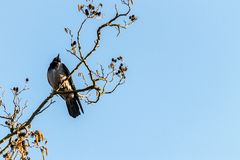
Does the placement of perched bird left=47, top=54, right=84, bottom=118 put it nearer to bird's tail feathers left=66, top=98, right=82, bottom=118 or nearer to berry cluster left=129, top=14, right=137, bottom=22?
bird's tail feathers left=66, top=98, right=82, bottom=118

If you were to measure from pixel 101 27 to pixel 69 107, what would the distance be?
3.92m

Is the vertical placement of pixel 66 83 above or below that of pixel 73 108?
above

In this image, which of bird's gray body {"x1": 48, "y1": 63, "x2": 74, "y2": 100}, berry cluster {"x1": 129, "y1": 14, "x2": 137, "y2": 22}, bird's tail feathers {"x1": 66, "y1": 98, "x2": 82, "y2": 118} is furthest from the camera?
bird's gray body {"x1": 48, "y1": 63, "x2": 74, "y2": 100}

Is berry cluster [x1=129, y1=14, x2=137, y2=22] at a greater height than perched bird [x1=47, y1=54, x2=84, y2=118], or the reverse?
perched bird [x1=47, y1=54, x2=84, y2=118]

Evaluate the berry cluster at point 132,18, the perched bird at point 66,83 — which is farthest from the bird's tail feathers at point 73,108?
the berry cluster at point 132,18

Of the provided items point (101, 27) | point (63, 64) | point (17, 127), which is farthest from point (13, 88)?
point (63, 64)

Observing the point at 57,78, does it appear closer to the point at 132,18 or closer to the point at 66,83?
the point at 66,83

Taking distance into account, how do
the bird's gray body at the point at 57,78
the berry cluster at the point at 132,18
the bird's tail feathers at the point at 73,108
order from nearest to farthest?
the berry cluster at the point at 132,18 → the bird's tail feathers at the point at 73,108 → the bird's gray body at the point at 57,78

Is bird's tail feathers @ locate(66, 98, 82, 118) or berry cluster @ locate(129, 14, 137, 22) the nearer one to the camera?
berry cluster @ locate(129, 14, 137, 22)

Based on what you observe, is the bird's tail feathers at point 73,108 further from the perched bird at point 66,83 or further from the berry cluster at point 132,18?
the berry cluster at point 132,18

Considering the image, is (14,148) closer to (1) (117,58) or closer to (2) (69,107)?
(1) (117,58)

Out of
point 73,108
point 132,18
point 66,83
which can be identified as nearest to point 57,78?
point 66,83

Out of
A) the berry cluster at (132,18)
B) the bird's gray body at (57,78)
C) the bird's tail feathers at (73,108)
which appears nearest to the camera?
the berry cluster at (132,18)

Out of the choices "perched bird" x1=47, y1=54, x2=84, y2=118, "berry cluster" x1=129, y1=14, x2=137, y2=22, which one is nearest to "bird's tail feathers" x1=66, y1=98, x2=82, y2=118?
"perched bird" x1=47, y1=54, x2=84, y2=118
